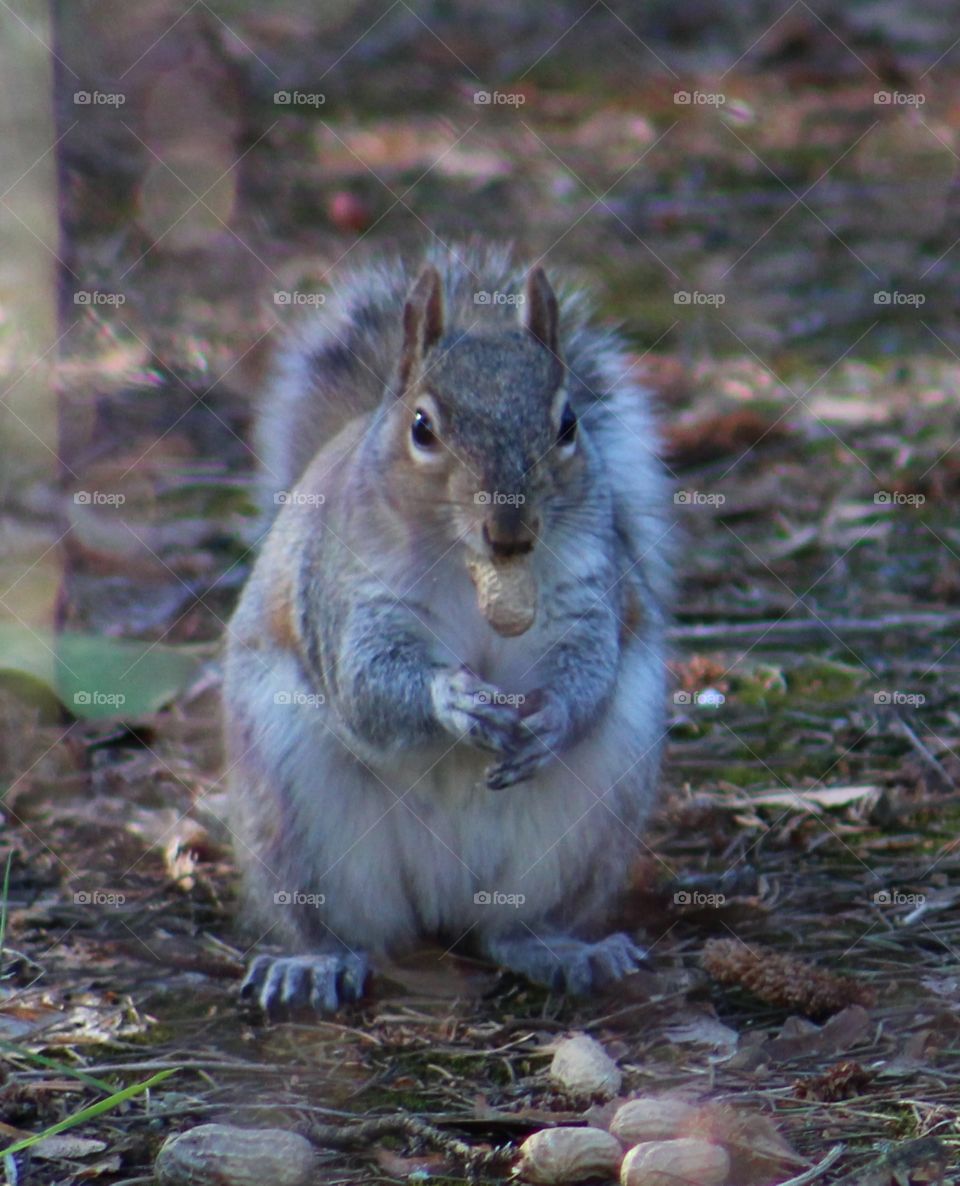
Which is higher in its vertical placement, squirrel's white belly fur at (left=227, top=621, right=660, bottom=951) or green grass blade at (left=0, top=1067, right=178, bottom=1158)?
squirrel's white belly fur at (left=227, top=621, right=660, bottom=951)

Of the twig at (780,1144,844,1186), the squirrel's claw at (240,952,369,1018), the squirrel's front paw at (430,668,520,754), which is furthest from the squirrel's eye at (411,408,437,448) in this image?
the twig at (780,1144,844,1186)

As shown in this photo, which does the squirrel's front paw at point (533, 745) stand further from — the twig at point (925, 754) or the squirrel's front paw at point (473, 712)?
the twig at point (925, 754)

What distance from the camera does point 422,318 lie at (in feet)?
8.34

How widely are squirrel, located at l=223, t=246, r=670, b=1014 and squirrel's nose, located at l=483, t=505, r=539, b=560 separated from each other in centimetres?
3

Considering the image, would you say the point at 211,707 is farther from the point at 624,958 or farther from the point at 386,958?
the point at 624,958

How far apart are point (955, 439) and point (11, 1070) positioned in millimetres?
3499

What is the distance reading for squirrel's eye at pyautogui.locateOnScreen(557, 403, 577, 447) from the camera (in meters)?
2.46

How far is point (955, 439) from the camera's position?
4918 mm

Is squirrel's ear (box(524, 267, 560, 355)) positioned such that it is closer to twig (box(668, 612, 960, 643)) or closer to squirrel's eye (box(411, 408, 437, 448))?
squirrel's eye (box(411, 408, 437, 448))

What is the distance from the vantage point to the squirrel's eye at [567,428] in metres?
2.46

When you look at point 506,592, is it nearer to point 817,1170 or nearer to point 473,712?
point 473,712

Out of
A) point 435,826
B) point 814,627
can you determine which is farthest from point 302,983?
point 814,627

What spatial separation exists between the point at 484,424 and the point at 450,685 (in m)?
0.43

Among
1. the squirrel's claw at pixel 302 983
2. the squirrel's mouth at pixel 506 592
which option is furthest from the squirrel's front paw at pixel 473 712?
the squirrel's claw at pixel 302 983
